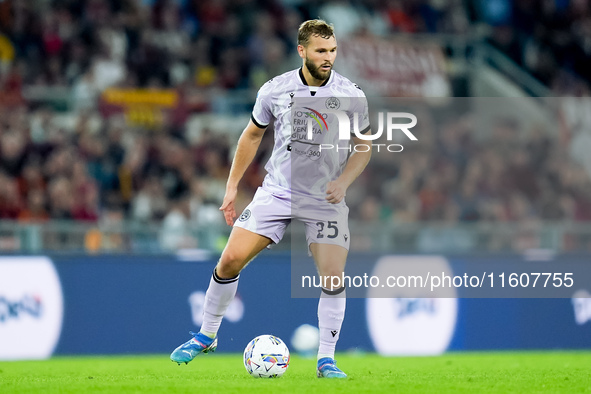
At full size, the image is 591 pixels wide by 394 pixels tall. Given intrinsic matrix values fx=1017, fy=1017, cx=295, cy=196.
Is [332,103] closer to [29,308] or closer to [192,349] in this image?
[192,349]

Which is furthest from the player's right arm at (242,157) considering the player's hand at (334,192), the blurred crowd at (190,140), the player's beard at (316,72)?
the blurred crowd at (190,140)

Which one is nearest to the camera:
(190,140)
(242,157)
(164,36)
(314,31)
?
(314,31)

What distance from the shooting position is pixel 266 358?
675 cm

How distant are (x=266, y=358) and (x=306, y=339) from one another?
315 centimetres

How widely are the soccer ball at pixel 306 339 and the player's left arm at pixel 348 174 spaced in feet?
11.0

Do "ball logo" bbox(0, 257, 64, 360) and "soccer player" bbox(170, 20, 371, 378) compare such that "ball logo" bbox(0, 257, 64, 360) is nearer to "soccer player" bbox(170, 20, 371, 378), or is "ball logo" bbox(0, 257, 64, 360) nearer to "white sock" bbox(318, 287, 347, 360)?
"soccer player" bbox(170, 20, 371, 378)

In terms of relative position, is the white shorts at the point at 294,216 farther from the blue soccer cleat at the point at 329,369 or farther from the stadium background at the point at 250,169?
the stadium background at the point at 250,169

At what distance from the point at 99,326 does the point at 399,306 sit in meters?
3.02

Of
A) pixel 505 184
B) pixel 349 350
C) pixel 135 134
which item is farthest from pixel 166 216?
pixel 505 184

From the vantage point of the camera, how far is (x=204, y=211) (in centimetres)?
1176

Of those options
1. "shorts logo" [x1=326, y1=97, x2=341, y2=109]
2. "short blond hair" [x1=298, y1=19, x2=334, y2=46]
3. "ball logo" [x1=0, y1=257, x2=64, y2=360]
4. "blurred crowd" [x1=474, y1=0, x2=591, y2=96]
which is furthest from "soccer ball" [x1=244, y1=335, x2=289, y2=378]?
"blurred crowd" [x1=474, y1=0, x2=591, y2=96]

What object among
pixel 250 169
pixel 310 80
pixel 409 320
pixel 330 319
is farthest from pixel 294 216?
pixel 250 169

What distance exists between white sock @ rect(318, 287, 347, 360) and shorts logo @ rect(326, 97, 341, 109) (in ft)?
3.93

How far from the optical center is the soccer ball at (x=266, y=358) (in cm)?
675
